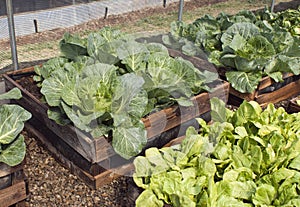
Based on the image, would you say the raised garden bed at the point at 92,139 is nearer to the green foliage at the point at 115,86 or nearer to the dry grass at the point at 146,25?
the green foliage at the point at 115,86

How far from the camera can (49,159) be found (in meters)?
2.87

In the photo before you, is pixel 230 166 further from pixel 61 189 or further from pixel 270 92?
pixel 270 92

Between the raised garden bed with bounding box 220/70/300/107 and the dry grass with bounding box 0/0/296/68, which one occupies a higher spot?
the raised garden bed with bounding box 220/70/300/107

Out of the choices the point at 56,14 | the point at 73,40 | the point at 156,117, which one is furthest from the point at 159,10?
the point at 156,117

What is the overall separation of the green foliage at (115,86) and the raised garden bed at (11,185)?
0.48m

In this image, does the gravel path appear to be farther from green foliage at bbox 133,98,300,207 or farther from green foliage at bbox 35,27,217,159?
green foliage at bbox 133,98,300,207

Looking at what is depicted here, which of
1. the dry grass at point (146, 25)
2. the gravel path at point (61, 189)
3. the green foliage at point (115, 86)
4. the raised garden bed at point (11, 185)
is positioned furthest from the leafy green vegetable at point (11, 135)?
the dry grass at point (146, 25)

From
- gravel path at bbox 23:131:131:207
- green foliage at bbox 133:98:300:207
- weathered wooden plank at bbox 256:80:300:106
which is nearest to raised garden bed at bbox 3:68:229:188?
gravel path at bbox 23:131:131:207

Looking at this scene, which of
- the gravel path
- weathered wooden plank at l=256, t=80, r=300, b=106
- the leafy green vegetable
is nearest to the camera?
the leafy green vegetable

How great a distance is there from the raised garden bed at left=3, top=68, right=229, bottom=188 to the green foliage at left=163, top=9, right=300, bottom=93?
46 centimetres

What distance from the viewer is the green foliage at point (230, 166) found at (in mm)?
1947

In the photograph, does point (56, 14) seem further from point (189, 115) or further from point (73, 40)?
point (189, 115)

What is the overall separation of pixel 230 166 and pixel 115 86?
3.30 ft

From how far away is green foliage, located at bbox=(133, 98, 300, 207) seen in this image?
1947 millimetres
